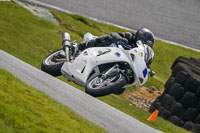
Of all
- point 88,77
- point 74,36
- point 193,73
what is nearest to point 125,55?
point 88,77

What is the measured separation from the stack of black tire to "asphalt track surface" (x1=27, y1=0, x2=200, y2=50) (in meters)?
8.00

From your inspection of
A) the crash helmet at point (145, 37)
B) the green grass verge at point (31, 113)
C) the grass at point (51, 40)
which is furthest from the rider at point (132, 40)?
the green grass verge at point (31, 113)

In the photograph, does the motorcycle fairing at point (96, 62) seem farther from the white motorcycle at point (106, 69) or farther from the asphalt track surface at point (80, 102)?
the asphalt track surface at point (80, 102)

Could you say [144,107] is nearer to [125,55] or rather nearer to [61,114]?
[125,55]

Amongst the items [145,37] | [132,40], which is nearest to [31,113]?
[145,37]

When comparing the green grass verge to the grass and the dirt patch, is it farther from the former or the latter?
the dirt patch

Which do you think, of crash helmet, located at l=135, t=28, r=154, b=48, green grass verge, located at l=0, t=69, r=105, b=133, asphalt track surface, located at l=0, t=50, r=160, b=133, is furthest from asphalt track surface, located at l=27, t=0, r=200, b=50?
green grass verge, located at l=0, t=69, r=105, b=133

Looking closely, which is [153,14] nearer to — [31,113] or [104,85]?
[104,85]

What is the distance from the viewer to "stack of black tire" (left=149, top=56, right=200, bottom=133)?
11172mm

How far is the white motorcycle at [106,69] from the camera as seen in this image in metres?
9.38

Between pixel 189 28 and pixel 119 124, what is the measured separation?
1407 cm

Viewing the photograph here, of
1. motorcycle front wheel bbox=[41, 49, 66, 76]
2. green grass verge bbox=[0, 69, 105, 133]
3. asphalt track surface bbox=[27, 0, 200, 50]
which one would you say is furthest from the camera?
asphalt track surface bbox=[27, 0, 200, 50]

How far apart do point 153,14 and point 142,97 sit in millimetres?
8675

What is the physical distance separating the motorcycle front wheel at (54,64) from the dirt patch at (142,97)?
2807 mm
